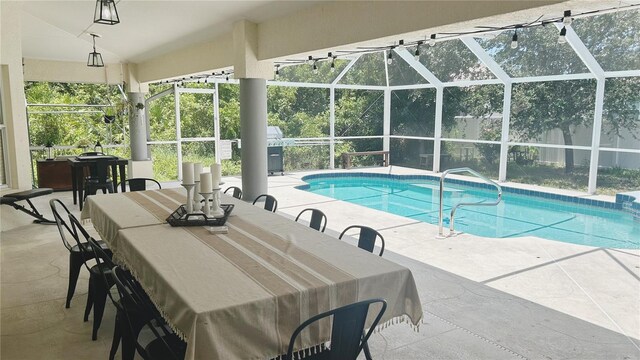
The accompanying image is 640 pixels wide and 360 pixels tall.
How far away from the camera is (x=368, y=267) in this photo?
230 cm

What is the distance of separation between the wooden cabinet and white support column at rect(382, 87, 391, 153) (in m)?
7.85

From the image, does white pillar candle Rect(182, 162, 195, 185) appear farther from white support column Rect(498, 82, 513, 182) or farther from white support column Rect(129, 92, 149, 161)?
→ white support column Rect(498, 82, 513, 182)

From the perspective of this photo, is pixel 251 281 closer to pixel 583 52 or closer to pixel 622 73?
pixel 583 52

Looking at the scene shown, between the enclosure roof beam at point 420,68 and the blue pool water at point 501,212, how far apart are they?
237 cm

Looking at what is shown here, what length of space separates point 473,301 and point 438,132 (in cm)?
828

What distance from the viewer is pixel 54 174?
884cm

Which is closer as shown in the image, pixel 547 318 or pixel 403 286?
pixel 403 286

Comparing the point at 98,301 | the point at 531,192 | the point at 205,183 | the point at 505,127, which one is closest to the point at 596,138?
the point at 531,192

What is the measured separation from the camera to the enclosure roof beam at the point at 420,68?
10.7 m

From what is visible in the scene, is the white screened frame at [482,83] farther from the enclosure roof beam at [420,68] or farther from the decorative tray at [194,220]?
the decorative tray at [194,220]

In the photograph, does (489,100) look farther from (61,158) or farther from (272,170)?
(61,158)

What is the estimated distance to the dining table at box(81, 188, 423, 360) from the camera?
1.82 m

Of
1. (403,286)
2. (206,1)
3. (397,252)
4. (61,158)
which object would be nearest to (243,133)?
(206,1)

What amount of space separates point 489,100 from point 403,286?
9230 millimetres
